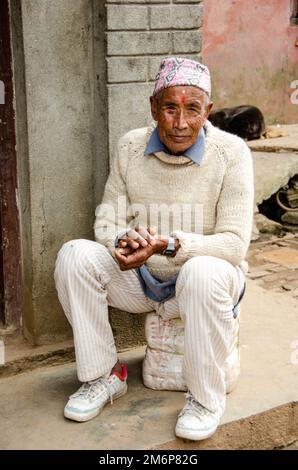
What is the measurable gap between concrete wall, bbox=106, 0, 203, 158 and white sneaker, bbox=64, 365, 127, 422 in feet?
3.72

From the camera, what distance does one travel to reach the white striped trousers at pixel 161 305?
2.79 metres

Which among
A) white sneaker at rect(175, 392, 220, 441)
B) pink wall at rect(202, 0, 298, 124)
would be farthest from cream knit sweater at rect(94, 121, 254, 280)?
pink wall at rect(202, 0, 298, 124)

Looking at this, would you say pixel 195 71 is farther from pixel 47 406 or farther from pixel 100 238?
pixel 47 406

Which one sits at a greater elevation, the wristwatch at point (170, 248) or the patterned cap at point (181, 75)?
the patterned cap at point (181, 75)

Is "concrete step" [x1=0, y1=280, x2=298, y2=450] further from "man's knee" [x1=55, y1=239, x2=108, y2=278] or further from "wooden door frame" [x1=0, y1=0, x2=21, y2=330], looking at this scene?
"man's knee" [x1=55, y1=239, x2=108, y2=278]

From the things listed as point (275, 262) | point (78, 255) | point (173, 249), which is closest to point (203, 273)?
point (173, 249)

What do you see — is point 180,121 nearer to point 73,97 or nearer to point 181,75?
point 181,75

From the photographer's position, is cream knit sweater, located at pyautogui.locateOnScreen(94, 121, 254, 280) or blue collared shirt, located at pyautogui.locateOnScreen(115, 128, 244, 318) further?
blue collared shirt, located at pyautogui.locateOnScreen(115, 128, 244, 318)

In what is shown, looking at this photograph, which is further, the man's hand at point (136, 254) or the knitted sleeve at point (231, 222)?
the knitted sleeve at point (231, 222)

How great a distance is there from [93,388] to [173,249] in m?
0.75

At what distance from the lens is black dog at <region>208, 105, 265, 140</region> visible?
8766 millimetres

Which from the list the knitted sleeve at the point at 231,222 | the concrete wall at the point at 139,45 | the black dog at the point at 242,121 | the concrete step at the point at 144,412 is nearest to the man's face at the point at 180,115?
the knitted sleeve at the point at 231,222

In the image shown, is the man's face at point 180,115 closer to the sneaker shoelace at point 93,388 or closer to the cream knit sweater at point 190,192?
the cream knit sweater at point 190,192
